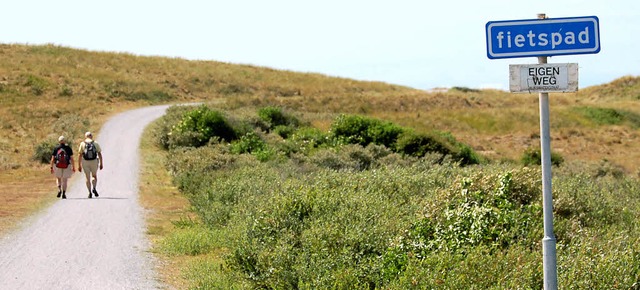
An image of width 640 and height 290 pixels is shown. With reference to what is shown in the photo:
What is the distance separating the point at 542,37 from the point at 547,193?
1.21m

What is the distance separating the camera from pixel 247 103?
50094mm

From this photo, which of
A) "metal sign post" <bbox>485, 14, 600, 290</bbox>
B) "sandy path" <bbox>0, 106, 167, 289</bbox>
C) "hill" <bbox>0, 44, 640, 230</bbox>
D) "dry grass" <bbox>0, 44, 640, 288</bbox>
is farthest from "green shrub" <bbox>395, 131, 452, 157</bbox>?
"metal sign post" <bbox>485, 14, 600, 290</bbox>

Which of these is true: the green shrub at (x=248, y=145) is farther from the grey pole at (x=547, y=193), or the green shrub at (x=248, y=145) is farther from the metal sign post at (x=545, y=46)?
the metal sign post at (x=545, y=46)

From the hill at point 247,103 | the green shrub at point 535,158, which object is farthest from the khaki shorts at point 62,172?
the green shrub at point 535,158

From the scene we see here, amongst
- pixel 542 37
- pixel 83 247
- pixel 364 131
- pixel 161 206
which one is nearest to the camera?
pixel 542 37

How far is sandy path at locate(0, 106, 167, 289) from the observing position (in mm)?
11234

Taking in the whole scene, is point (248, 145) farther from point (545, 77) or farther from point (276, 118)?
point (545, 77)

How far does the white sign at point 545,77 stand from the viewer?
6.47 m

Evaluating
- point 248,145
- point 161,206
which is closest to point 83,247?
point 161,206

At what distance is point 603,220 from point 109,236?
27.1 feet

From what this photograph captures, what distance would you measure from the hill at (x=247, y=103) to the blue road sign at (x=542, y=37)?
1646cm

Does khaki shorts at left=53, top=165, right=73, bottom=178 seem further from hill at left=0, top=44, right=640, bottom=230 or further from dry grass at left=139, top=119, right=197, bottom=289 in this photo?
dry grass at left=139, top=119, right=197, bottom=289

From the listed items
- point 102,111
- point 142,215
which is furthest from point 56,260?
point 102,111

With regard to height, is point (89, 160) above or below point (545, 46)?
below
